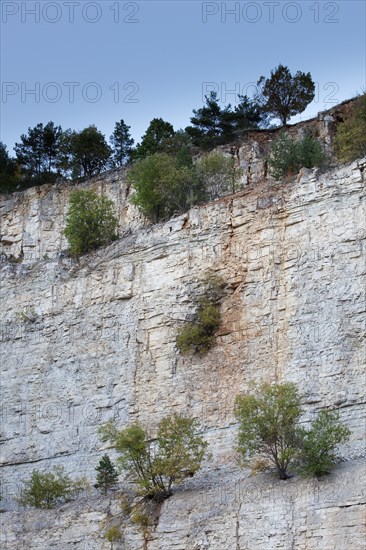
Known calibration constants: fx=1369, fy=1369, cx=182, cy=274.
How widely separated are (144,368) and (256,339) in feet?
12.4

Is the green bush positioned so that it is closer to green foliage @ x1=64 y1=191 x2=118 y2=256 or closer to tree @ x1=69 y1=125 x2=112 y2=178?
green foliage @ x1=64 y1=191 x2=118 y2=256

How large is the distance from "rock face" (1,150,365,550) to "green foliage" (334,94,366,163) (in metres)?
2.98

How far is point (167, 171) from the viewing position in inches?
1802

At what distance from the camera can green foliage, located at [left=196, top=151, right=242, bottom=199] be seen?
4556cm

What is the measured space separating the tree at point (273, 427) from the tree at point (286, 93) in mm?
17726

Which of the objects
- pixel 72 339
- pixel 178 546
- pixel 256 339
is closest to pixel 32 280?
pixel 72 339

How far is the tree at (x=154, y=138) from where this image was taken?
5100cm

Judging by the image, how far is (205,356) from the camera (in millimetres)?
39688

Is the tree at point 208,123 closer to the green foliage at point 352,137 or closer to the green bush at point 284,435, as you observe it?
the green foliage at point 352,137

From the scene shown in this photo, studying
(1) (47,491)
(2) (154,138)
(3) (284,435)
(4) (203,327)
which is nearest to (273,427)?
(3) (284,435)

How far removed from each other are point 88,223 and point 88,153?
7.65 m

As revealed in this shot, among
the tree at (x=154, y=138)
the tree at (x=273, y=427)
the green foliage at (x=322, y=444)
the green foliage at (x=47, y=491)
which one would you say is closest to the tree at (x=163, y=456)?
the tree at (x=273, y=427)

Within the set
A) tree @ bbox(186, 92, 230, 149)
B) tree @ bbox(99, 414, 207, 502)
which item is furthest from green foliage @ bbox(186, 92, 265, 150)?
Result: tree @ bbox(99, 414, 207, 502)

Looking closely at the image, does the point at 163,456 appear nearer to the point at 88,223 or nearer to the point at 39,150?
the point at 88,223
